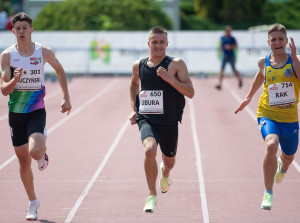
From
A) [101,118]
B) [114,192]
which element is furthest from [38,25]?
[114,192]

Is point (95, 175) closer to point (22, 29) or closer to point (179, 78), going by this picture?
point (179, 78)

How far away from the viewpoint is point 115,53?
26.4 metres

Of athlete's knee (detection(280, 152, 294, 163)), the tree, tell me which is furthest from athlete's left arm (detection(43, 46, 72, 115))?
the tree

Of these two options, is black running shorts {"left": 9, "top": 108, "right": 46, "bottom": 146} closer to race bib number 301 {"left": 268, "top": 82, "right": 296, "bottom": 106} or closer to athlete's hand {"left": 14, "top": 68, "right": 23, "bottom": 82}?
athlete's hand {"left": 14, "top": 68, "right": 23, "bottom": 82}

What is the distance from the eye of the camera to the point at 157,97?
22.1 ft

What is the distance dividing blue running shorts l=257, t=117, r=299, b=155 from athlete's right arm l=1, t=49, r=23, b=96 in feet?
8.15

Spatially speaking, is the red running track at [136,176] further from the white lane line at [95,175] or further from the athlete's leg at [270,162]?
the athlete's leg at [270,162]

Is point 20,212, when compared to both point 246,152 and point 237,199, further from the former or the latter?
point 246,152

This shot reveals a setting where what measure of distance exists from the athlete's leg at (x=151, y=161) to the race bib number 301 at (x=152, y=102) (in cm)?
33

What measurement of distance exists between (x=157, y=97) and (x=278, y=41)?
1.33m

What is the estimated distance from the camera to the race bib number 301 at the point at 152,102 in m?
6.75

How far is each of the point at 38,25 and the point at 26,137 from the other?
27.6 m

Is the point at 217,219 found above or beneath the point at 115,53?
above

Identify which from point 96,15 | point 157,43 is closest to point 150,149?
point 157,43
